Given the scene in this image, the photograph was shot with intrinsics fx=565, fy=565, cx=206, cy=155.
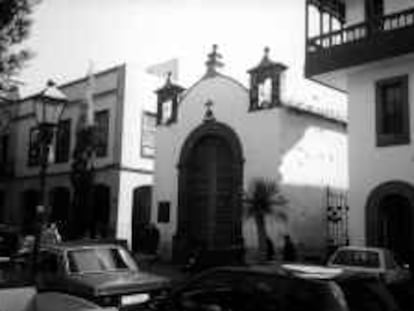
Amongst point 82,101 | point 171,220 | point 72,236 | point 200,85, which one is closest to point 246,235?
point 171,220

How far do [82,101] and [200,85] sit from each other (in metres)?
8.18

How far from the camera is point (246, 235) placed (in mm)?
18594

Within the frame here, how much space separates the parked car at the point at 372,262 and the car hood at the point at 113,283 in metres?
4.89

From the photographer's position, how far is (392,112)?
16109mm

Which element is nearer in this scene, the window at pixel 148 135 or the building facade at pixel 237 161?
the building facade at pixel 237 161

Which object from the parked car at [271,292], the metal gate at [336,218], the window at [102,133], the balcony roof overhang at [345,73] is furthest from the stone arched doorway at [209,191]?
the parked car at [271,292]

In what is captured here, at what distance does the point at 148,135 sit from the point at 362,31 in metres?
12.1

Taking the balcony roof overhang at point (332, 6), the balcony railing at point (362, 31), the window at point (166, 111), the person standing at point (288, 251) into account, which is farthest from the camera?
the window at point (166, 111)

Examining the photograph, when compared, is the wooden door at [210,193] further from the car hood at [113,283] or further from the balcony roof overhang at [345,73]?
the car hood at [113,283]

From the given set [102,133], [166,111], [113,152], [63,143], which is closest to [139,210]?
[113,152]

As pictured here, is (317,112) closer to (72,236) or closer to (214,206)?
(214,206)

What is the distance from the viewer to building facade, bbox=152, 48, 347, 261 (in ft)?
59.7

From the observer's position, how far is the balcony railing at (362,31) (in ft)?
51.0

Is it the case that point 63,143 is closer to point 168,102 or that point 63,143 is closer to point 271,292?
point 168,102
